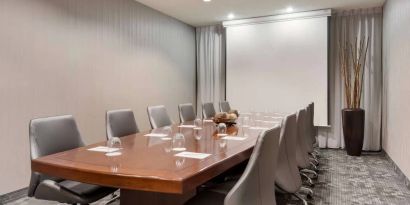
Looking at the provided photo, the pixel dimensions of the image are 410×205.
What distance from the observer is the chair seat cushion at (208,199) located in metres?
1.82

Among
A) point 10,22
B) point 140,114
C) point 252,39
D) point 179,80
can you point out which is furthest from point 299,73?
point 10,22

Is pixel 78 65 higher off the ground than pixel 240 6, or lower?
lower

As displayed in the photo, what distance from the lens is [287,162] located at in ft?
7.94

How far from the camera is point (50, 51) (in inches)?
157

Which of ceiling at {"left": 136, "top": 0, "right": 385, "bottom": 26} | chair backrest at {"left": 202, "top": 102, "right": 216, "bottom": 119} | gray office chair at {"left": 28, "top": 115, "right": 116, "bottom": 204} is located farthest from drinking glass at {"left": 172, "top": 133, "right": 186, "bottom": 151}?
ceiling at {"left": 136, "top": 0, "right": 385, "bottom": 26}

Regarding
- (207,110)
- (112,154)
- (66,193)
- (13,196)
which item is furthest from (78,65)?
(112,154)

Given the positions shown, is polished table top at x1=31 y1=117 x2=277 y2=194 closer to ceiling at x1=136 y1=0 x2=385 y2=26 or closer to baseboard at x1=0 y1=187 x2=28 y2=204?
baseboard at x1=0 y1=187 x2=28 y2=204

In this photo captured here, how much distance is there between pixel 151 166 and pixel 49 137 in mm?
1242

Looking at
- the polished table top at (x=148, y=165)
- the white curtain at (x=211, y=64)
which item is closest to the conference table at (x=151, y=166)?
the polished table top at (x=148, y=165)

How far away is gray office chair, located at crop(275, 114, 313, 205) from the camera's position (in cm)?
228

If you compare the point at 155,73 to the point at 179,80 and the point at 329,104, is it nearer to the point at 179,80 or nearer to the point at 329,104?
the point at 179,80

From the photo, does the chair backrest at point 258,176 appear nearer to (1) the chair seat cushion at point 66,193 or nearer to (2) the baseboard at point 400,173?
(1) the chair seat cushion at point 66,193

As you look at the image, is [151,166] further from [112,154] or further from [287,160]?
[287,160]

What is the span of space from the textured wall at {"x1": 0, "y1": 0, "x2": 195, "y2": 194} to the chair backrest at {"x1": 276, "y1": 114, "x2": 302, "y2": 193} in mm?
3013
